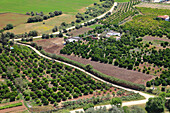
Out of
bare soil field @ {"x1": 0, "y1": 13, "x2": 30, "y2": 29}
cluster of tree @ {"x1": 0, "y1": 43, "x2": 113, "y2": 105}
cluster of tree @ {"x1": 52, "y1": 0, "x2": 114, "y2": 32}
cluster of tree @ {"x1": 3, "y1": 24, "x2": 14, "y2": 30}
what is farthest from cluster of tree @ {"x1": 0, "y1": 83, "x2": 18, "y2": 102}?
bare soil field @ {"x1": 0, "y1": 13, "x2": 30, "y2": 29}

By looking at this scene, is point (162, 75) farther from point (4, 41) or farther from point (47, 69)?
point (4, 41)

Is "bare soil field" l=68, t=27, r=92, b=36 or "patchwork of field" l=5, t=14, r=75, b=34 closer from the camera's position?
"bare soil field" l=68, t=27, r=92, b=36

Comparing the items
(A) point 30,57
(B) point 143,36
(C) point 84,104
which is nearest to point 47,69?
(A) point 30,57

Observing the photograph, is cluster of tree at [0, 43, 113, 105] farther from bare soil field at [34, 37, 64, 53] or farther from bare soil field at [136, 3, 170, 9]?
bare soil field at [136, 3, 170, 9]

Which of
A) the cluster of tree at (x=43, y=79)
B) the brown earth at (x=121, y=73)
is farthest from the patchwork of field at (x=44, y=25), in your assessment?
the brown earth at (x=121, y=73)

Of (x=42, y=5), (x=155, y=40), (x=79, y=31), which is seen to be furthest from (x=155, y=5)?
(x=42, y=5)

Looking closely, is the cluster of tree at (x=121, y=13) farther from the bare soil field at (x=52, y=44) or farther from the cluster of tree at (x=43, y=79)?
the cluster of tree at (x=43, y=79)
